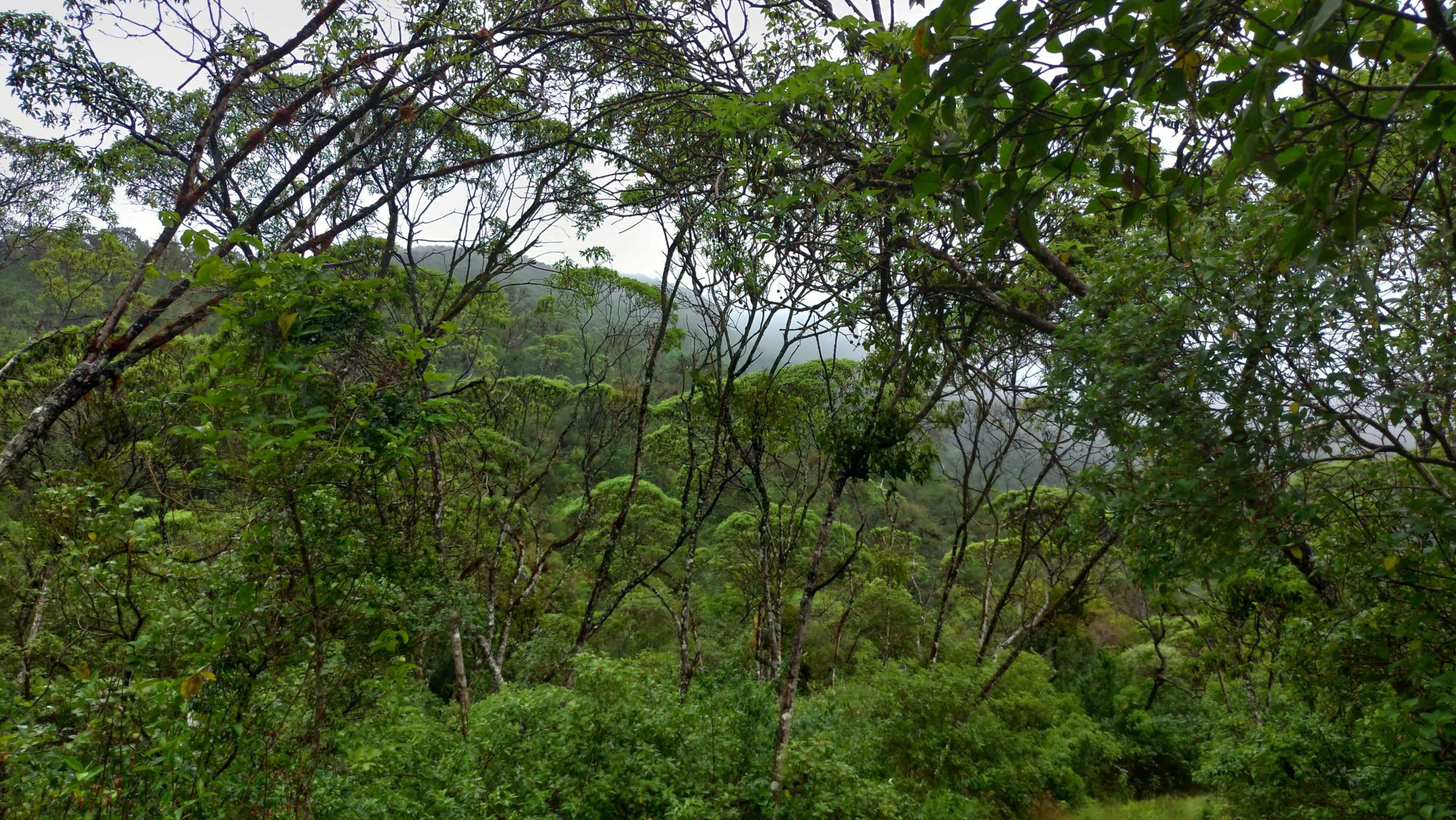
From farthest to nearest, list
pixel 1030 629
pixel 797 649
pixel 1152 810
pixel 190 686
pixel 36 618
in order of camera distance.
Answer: pixel 1152 810 < pixel 1030 629 < pixel 36 618 < pixel 797 649 < pixel 190 686

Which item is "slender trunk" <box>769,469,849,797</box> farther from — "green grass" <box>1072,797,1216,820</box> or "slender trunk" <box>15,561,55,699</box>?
"green grass" <box>1072,797,1216,820</box>

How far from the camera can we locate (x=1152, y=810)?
995 cm

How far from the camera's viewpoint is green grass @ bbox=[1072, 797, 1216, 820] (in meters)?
9.02

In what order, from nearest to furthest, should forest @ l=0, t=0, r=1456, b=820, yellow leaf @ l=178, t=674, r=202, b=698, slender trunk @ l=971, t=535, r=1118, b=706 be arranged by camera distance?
forest @ l=0, t=0, r=1456, b=820
yellow leaf @ l=178, t=674, r=202, b=698
slender trunk @ l=971, t=535, r=1118, b=706

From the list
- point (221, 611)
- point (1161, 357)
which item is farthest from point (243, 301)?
point (1161, 357)

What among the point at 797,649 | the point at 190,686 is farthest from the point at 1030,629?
the point at 190,686

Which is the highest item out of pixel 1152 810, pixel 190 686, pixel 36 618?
pixel 190 686

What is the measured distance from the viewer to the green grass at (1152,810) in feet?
29.6

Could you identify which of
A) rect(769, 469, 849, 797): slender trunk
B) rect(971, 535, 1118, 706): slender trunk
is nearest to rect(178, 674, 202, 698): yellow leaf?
rect(769, 469, 849, 797): slender trunk

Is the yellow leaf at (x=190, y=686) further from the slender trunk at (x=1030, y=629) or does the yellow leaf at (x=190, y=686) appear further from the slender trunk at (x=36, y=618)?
the slender trunk at (x=1030, y=629)

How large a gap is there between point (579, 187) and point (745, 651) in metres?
8.72

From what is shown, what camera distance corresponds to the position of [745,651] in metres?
12.1

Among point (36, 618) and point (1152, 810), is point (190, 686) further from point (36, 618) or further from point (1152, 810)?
point (1152, 810)

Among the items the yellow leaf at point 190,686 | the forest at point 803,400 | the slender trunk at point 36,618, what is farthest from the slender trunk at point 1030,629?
the slender trunk at point 36,618
